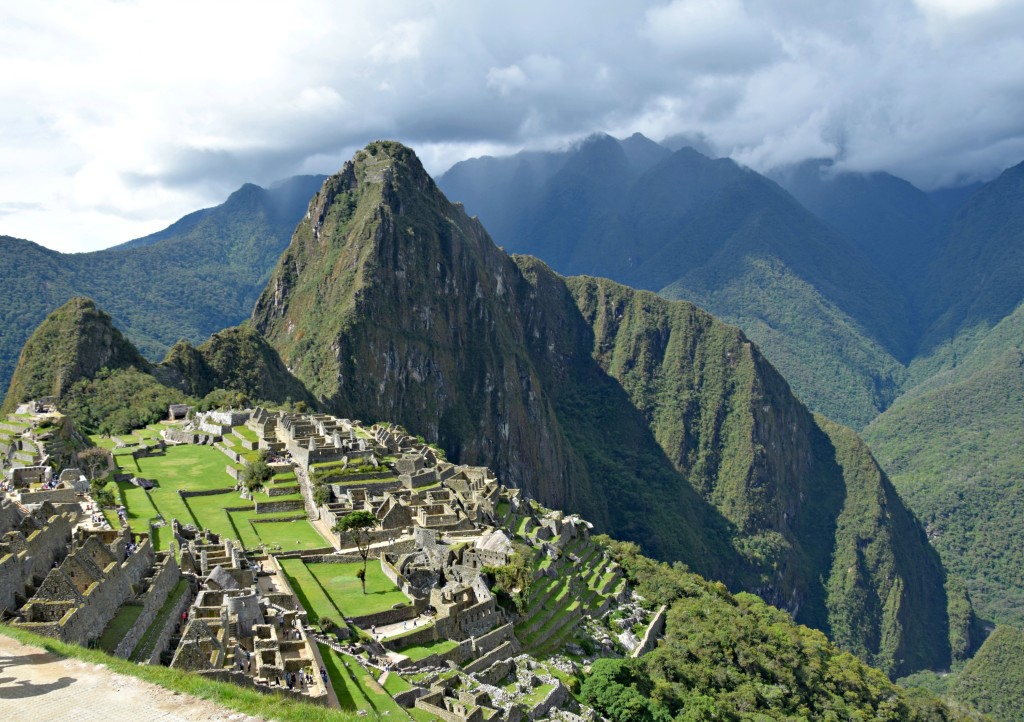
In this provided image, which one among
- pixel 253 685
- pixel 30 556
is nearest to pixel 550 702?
pixel 253 685

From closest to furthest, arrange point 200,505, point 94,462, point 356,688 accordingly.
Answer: point 356,688, point 200,505, point 94,462

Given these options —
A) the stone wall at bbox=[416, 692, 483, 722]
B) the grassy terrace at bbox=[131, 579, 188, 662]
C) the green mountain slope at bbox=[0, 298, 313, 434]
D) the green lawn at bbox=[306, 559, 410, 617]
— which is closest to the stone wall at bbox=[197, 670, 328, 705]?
the grassy terrace at bbox=[131, 579, 188, 662]

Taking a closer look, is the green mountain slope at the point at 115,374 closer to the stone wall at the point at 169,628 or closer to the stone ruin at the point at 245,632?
the stone ruin at the point at 245,632

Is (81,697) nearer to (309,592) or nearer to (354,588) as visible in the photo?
(309,592)

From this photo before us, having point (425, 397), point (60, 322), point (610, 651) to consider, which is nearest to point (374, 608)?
point (610, 651)

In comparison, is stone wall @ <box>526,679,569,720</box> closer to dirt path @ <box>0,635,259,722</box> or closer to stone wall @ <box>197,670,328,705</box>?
stone wall @ <box>197,670,328,705</box>

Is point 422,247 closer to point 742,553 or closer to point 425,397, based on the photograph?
point 425,397

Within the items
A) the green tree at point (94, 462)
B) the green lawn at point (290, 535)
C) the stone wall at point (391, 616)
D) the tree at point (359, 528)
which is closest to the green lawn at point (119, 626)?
the stone wall at point (391, 616)
